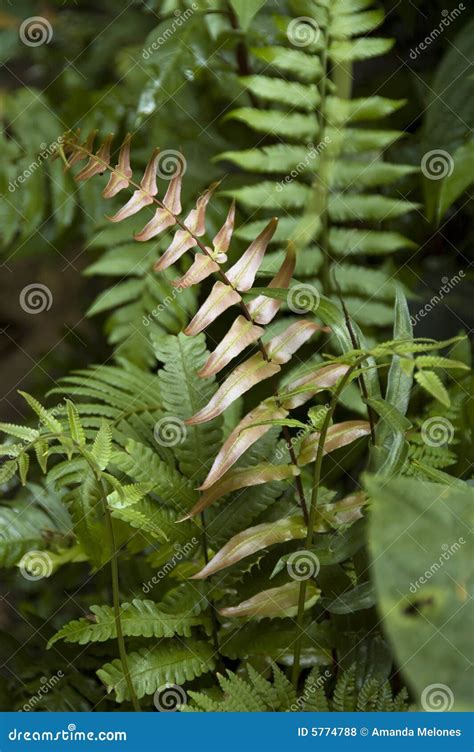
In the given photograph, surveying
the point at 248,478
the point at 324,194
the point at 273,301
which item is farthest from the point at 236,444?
the point at 324,194

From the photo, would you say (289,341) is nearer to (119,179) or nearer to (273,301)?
(273,301)

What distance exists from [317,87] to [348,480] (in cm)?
73

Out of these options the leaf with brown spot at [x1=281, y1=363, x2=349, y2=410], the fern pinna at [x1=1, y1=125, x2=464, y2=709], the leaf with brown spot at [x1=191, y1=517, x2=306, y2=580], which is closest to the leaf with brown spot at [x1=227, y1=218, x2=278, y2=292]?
the fern pinna at [x1=1, y1=125, x2=464, y2=709]

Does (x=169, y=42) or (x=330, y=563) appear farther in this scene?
(x=169, y=42)

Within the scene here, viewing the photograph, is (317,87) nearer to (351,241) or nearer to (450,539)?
(351,241)

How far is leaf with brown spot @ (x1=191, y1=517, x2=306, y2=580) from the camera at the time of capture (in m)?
1.00

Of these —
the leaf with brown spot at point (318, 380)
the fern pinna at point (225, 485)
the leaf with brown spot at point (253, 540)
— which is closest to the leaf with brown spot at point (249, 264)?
the fern pinna at point (225, 485)

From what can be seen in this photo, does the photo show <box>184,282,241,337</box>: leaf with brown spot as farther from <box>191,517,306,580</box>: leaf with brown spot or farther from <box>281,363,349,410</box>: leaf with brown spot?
<box>191,517,306,580</box>: leaf with brown spot

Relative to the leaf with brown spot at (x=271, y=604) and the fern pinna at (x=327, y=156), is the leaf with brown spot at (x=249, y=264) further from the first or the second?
the fern pinna at (x=327, y=156)

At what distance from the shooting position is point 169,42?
1641 mm

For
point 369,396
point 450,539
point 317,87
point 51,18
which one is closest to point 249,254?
point 369,396

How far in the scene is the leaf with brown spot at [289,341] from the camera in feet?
3.42

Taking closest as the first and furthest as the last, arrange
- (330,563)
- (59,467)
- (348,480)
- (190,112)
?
(330,563)
(59,467)
(348,480)
(190,112)

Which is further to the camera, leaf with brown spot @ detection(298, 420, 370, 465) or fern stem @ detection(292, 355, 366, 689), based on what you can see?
leaf with brown spot @ detection(298, 420, 370, 465)
